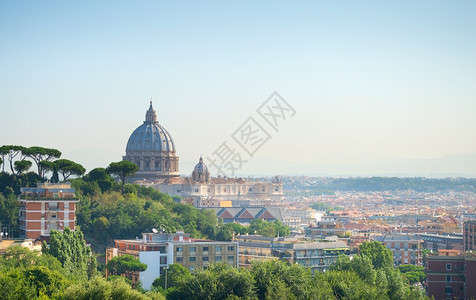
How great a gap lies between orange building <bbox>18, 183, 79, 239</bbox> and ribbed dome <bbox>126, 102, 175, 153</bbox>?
277 feet

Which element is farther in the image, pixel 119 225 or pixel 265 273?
pixel 119 225

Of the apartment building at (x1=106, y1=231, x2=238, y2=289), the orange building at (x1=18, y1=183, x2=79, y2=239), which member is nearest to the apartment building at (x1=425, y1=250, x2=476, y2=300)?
the apartment building at (x1=106, y1=231, x2=238, y2=289)

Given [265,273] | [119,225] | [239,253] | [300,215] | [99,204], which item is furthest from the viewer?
[300,215]

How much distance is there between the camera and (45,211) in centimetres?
7106

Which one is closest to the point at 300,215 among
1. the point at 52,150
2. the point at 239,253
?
the point at 52,150

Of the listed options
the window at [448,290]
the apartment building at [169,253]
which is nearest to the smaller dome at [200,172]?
the apartment building at [169,253]

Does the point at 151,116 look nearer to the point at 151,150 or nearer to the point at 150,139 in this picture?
the point at 150,139

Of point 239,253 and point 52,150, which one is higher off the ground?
point 52,150

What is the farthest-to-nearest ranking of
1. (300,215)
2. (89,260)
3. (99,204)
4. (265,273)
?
1. (300,215)
2. (99,204)
3. (89,260)
4. (265,273)

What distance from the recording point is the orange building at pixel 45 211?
232 ft

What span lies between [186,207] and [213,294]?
50.2 metres

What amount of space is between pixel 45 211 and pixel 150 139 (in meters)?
86.3

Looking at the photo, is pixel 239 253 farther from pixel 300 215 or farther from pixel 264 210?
pixel 300 215

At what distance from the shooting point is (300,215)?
184875 mm
